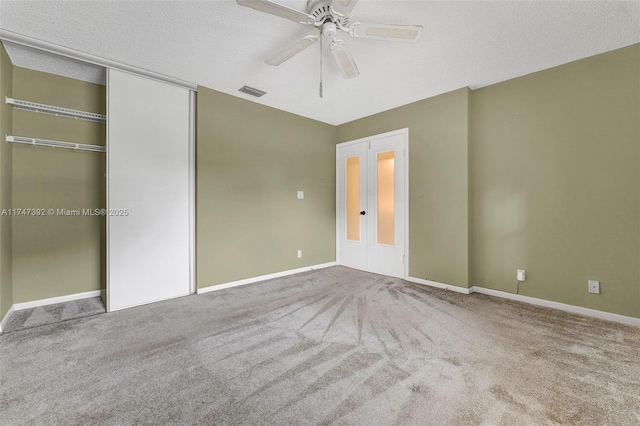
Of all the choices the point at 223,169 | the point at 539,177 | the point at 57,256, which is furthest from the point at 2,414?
the point at 539,177

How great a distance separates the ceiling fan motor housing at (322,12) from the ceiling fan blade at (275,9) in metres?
Result: 0.07

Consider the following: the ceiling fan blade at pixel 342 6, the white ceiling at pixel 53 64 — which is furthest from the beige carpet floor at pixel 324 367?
the white ceiling at pixel 53 64

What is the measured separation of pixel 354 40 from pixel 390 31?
2.03 feet

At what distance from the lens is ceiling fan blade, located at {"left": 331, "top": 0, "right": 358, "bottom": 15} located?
5.92ft

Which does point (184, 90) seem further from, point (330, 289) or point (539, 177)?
point (539, 177)

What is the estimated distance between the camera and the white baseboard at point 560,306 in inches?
100

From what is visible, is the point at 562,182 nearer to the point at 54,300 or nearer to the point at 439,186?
the point at 439,186

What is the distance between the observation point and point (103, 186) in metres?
3.33

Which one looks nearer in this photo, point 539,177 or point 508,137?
point 539,177

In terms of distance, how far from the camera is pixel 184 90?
3.38m

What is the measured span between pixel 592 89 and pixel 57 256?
6300 millimetres

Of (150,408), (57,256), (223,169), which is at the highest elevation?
(223,169)

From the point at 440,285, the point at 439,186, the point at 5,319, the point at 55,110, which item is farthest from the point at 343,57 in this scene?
the point at 5,319

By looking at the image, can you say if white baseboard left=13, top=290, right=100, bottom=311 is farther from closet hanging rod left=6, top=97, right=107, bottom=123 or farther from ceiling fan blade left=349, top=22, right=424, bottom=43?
ceiling fan blade left=349, top=22, right=424, bottom=43
